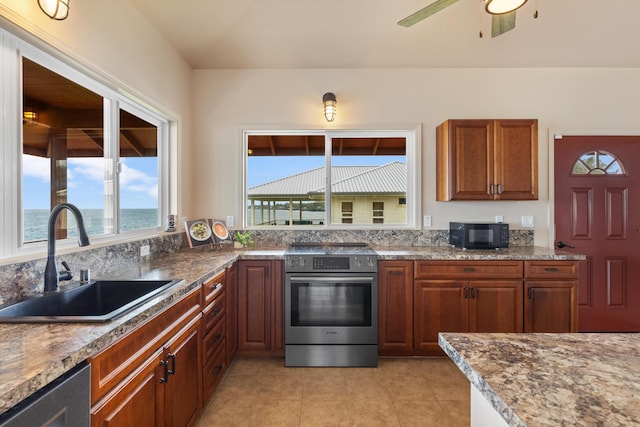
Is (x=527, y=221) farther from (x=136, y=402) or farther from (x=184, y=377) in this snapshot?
(x=136, y=402)

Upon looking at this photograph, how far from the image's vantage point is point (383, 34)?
2619mm

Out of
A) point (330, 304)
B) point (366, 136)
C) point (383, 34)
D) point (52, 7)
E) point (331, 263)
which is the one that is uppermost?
point (383, 34)

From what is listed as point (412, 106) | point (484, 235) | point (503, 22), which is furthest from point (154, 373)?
point (412, 106)

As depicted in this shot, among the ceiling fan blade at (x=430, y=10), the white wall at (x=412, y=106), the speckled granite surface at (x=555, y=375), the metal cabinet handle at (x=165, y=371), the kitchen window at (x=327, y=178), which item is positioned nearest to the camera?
the speckled granite surface at (x=555, y=375)

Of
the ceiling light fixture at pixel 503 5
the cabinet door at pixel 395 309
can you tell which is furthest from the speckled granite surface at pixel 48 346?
the ceiling light fixture at pixel 503 5

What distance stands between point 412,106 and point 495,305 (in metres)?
1.98

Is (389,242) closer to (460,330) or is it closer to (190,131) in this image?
(460,330)

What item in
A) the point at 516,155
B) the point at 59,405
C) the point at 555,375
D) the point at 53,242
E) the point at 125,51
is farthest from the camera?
the point at 516,155

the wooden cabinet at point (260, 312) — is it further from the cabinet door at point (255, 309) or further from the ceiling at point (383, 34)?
the ceiling at point (383, 34)

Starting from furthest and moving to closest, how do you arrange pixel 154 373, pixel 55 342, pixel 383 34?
pixel 383 34, pixel 154 373, pixel 55 342

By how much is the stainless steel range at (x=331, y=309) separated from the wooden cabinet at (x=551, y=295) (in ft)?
4.11

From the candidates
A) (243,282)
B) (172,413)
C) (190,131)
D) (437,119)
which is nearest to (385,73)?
(437,119)

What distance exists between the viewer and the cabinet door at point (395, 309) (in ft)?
8.39

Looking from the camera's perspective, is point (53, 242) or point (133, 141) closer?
point (53, 242)
